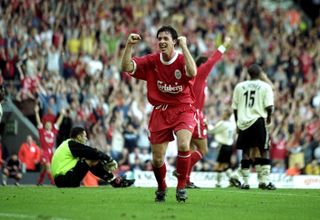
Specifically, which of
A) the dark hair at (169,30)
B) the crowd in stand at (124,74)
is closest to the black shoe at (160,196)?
the dark hair at (169,30)

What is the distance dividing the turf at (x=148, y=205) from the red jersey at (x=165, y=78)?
155 centimetres

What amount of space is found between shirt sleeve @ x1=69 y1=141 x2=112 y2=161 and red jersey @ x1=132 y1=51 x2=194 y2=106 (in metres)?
4.14

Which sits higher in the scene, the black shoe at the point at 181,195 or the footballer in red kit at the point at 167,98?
the footballer in red kit at the point at 167,98

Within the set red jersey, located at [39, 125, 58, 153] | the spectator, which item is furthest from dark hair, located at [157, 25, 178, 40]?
the spectator

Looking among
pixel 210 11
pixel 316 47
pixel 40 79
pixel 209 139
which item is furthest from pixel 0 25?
pixel 316 47

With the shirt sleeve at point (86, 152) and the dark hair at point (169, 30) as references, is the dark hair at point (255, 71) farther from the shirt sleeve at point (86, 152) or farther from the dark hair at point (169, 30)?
the dark hair at point (169, 30)

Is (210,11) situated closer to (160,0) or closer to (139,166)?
(160,0)

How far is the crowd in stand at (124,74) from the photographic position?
28125mm

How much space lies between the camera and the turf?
13.0m

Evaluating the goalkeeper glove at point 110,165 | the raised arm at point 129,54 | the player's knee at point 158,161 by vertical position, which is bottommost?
the goalkeeper glove at point 110,165

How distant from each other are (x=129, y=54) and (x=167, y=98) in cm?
92

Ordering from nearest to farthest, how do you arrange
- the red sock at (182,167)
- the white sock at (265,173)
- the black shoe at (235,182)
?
the red sock at (182,167)
the white sock at (265,173)
the black shoe at (235,182)

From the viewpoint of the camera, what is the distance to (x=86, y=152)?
19.3 meters

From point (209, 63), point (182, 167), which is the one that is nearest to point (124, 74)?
point (209, 63)
